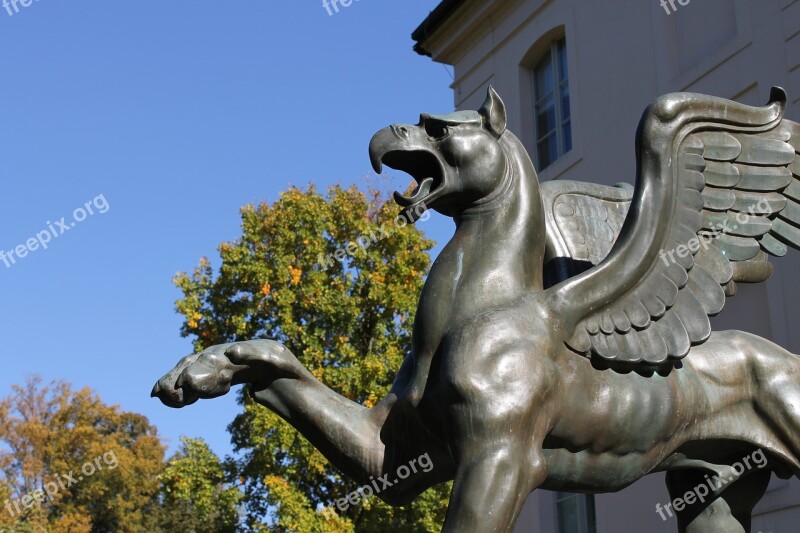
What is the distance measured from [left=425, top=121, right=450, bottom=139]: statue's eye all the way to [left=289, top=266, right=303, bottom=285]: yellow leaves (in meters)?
17.1

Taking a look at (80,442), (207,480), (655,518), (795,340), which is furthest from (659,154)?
(80,442)

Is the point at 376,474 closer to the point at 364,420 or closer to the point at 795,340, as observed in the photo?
the point at 364,420

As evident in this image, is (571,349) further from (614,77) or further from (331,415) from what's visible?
(614,77)

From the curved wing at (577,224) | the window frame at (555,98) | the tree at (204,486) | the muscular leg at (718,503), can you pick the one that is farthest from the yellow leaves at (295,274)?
the muscular leg at (718,503)

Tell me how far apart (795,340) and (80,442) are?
88.8 ft

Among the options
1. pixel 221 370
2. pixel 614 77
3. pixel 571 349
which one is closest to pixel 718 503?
pixel 571 349

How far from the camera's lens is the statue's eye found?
3.28m

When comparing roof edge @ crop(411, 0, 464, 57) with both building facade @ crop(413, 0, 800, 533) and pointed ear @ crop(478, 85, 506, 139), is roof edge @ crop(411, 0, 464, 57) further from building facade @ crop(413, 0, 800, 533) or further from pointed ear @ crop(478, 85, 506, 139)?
pointed ear @ crop(478, 85, 506, 139)

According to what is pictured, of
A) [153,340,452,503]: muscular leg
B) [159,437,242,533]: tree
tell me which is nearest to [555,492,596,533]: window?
[159,437,242,533]: tree

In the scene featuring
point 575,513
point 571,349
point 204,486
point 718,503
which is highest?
point 204,486

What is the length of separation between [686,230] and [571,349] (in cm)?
57

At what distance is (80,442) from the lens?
3256 cm

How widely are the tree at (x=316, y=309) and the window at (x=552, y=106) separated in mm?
5512

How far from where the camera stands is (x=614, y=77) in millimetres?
13609
